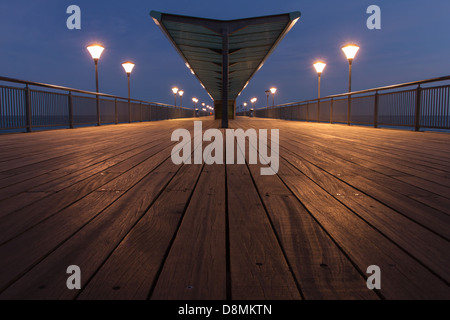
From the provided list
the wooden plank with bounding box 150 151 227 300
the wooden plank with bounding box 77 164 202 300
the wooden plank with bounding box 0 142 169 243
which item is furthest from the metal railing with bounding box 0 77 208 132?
the wooden plank with bounding box 150 151 227 300

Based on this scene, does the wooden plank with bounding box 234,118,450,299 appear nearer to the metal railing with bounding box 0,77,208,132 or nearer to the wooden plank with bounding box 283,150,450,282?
the wooden plank with bounding box 283,150,450,282

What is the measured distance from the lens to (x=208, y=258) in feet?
3.68

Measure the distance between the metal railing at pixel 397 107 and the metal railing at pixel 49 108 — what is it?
29.0ft

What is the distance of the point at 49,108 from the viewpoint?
8539 millimetres

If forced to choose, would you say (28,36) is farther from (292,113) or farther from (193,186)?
(193,186)

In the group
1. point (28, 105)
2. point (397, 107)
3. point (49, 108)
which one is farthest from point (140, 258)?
point (397, 107)

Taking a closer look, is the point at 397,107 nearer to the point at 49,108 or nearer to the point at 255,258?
the point at 255,258

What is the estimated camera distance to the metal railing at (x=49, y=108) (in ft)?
22.8

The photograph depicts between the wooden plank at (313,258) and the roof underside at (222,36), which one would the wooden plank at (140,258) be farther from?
the roof underside at (222,36)

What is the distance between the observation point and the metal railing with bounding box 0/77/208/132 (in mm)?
6938

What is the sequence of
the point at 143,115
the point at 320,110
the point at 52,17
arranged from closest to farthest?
the point at 320,110, the point at 143,115, the point at 52,17

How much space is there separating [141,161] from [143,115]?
47.6ft

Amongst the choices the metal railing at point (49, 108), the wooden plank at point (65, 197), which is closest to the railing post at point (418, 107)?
the wooden plank at point (65, 197)
